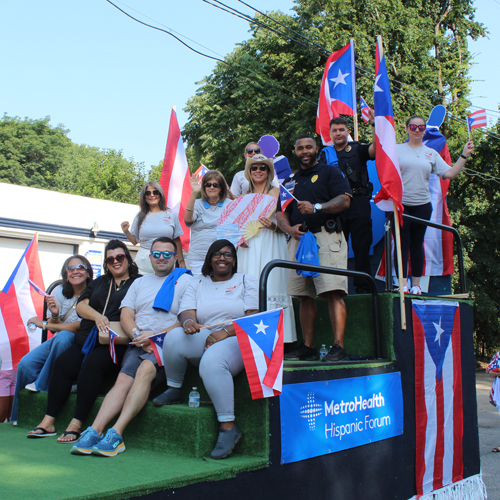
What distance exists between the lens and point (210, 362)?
347 cm

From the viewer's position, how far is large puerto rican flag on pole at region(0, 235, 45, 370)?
6012 mm

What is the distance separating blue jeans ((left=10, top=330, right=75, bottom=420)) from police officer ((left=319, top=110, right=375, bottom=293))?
9.40ft

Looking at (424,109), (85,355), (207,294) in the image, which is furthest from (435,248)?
(424,109)

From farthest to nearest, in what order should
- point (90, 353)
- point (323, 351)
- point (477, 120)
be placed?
point (477, 120) → point (323, 351) → point (90, 353)

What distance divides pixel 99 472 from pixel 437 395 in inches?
134

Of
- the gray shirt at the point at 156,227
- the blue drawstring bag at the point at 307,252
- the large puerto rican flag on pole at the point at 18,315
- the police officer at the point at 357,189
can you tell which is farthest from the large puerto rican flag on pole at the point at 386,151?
the large puerto rican flag on pole at the point at 18,315

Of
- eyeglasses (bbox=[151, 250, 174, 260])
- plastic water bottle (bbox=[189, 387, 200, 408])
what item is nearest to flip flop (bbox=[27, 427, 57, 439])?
plastic water bottle (bbox=[189, 387, 200, 408])

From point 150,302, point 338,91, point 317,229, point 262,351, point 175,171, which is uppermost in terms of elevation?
point 338,91

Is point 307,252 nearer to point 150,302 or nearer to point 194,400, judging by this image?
point 150,302

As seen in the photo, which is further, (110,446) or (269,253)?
(269,253)

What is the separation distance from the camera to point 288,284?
4.73 meters

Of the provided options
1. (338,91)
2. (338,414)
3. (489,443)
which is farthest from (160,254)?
(489,443)

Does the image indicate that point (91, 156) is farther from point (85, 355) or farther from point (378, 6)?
point (85, 355)

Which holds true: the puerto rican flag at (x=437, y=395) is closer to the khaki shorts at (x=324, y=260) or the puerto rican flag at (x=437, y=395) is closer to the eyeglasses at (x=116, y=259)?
the khaki shorts at (x=324, y=260)
